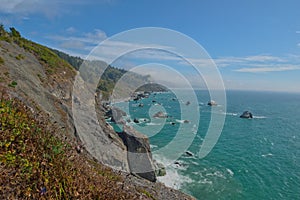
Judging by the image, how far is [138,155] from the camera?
87.2 feet

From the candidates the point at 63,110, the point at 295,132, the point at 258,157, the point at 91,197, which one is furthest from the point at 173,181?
the point at 295,132

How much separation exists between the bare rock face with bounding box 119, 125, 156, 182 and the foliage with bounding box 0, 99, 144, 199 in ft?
57.9

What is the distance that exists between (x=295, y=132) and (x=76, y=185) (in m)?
67.3

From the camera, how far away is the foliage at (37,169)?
488 centimetres

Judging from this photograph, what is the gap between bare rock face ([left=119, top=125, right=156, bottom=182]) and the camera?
24283 millimetres

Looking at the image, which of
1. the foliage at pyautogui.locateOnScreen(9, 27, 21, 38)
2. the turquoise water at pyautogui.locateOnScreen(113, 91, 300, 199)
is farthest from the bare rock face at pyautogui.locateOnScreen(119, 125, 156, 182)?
the foliage at pyautogui.locateOnScreen(9, 27, 21, 38)

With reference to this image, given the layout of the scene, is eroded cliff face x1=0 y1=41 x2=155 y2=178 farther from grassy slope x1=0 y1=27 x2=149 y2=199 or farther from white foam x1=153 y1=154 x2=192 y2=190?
grassy slope x1=0 y1=27 x2=149 y2=199

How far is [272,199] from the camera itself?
2447 centimetres

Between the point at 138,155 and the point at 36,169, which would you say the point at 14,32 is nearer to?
the point at 138,155

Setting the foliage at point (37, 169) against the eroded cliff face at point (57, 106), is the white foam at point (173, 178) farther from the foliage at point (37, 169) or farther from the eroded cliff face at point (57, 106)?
the foliage at point (37, 169)

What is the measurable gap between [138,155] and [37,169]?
72.0 feet

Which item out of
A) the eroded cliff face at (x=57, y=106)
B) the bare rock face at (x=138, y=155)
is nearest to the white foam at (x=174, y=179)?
the bare rock face at (x=138, y=155)

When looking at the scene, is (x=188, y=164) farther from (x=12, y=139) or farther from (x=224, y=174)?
(x=12, y=139)

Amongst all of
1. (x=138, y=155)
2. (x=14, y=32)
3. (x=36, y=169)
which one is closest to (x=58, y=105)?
(x=138, y=155)
